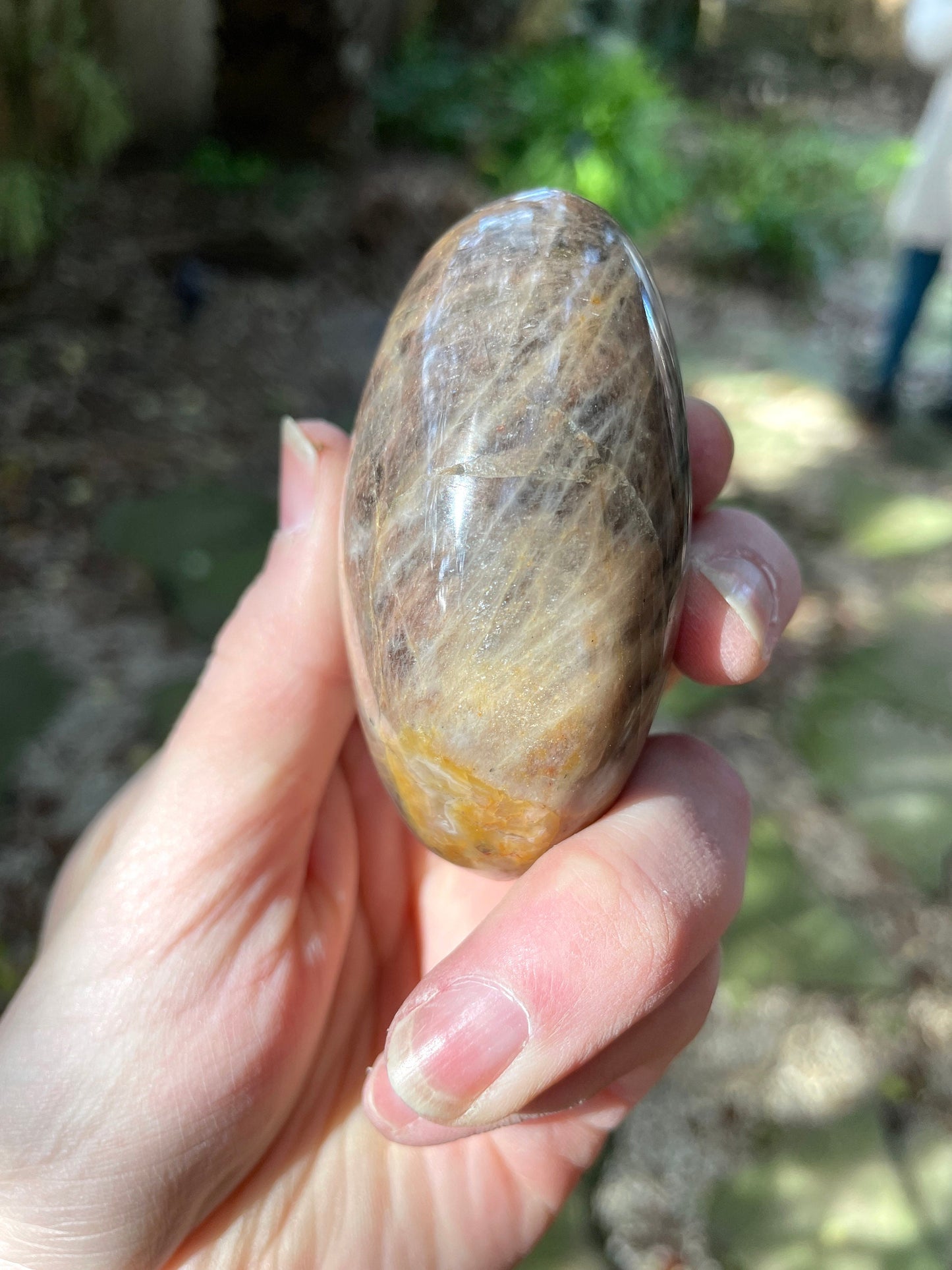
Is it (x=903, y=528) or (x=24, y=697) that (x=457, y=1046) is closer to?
(x=24, y=697)

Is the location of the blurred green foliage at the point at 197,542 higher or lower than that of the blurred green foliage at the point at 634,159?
lower

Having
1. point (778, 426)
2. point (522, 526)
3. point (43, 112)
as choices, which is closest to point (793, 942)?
point (522, 526)

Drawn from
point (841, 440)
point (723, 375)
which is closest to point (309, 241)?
point (723, 375)

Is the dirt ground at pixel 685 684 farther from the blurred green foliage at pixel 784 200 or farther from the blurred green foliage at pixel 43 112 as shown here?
the blurred green foliage at pixel 784 200

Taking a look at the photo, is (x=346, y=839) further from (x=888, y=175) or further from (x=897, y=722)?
(x=888, y=175)

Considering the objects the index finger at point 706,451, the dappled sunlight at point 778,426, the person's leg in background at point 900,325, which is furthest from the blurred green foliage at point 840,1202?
the person's leg in background at point 900,325

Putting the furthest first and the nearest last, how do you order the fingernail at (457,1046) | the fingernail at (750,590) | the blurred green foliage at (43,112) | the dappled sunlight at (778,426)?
the dappled sunlight at (778,426) → the blurred green foliage at (43,112) → the fingernail at (750,590) → the fingernail at (457,1046)
